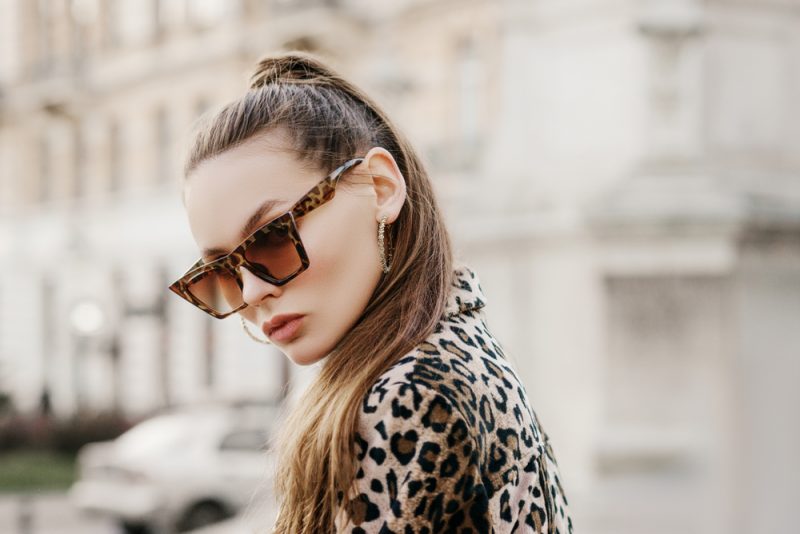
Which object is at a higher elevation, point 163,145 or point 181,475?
point 163,145

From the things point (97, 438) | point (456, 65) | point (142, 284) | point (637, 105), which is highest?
point (456, 65)

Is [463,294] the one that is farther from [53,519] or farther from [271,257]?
[53,519]

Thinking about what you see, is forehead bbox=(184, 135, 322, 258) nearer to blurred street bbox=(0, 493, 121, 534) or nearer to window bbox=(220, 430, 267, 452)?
window bbox=(220, 430, 267, 452)

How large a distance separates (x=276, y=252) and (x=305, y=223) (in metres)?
0.05

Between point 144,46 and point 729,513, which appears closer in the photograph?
point 729,513

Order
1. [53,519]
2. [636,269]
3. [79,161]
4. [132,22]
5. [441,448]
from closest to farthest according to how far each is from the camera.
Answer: [441,448] < [636,269] < [53,519] < [132,22] < [79,161]

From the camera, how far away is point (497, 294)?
687cm

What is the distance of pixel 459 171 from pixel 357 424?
49.8 ft

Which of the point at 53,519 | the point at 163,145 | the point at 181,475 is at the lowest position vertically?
the point at 53,519

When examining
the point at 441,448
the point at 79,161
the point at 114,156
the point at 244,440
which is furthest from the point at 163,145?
the point at 441,448

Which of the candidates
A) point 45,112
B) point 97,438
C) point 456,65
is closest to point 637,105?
point 456,65

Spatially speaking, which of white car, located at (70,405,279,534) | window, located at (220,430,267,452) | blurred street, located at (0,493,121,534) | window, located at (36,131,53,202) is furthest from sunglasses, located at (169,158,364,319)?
window, located at (36,131,53,202)

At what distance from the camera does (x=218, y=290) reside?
1.39 metres

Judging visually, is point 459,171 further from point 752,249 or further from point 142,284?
point 142,284
